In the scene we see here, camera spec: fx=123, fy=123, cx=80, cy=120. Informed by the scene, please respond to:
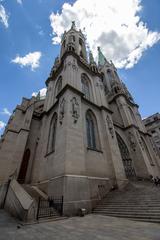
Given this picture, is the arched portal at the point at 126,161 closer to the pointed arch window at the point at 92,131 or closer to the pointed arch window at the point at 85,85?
the pointed arch window at the point at 92,131

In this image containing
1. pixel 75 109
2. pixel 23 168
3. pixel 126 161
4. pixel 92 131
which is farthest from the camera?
pixel 126 161

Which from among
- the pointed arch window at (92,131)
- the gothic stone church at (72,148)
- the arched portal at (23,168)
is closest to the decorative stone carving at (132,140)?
the gothic stone church at (72,148)

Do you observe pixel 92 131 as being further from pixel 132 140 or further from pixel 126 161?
pixel 132 140

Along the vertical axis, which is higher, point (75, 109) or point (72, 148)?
point (75, 109)

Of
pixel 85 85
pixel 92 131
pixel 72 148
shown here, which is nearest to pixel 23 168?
pixel 72 148

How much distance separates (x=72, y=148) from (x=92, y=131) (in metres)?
5.55

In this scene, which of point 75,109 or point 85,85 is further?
point 85,85

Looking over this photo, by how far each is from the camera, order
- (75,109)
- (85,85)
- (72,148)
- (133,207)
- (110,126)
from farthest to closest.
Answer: (85,85), (110,126), (75,109), (72,148), (133,207)

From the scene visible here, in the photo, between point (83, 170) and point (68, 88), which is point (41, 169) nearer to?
point (83, 170)

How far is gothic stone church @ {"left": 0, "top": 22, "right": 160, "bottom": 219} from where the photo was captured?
10.2m

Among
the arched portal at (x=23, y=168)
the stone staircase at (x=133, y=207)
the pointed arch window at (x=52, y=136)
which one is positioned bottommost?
the stone staircase at (x=133, y=207)

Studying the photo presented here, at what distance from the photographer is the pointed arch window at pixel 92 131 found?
15.1 m

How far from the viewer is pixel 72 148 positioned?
1134 centimetres

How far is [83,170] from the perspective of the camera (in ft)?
35.4
